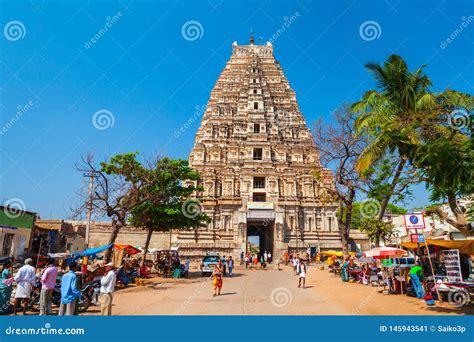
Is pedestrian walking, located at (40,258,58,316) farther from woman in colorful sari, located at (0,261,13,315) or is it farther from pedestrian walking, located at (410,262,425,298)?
pedestrian walking, located at (410,262,425,298)

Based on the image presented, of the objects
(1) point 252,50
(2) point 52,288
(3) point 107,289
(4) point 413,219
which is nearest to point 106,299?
(3) point 107,289

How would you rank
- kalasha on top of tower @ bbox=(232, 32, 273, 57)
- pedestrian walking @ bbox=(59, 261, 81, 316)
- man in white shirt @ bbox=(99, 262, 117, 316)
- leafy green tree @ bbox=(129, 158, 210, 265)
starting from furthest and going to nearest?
kalasha on top of tower @ bbox=(232, 32, 273, 57), leafy green tree @ bbox=(129, 158, 210, 265), man in white shirt @ bbox=(99, 262, 117, 316), pedestrian walking @ bbox=(59, 261, 81, 316)

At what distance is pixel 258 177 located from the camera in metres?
44.7

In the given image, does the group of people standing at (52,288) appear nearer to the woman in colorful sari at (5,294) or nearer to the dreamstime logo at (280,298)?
the woman in colorful sari at (5,294)

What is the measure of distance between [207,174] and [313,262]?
57.2 feet

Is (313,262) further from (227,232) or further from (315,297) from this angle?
(315,297)

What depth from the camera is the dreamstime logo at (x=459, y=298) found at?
11.5 meters

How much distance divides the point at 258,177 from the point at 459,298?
3343 cm

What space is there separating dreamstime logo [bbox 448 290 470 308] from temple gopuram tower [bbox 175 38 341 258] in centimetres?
2466

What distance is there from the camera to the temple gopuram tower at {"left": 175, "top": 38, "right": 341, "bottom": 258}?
39594mm

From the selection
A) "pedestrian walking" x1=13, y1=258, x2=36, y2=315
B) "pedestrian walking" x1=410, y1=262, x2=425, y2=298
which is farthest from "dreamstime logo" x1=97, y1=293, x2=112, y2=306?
"pedestrian walking" x1=410, y1=262, x2=425, y2=298

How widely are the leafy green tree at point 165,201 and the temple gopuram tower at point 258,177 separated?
12.7 meters

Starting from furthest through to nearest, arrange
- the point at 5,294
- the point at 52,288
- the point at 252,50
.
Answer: the point at 252,50, the point at 5,294, the point at 52,288

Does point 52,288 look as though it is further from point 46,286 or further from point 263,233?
point 263,233
